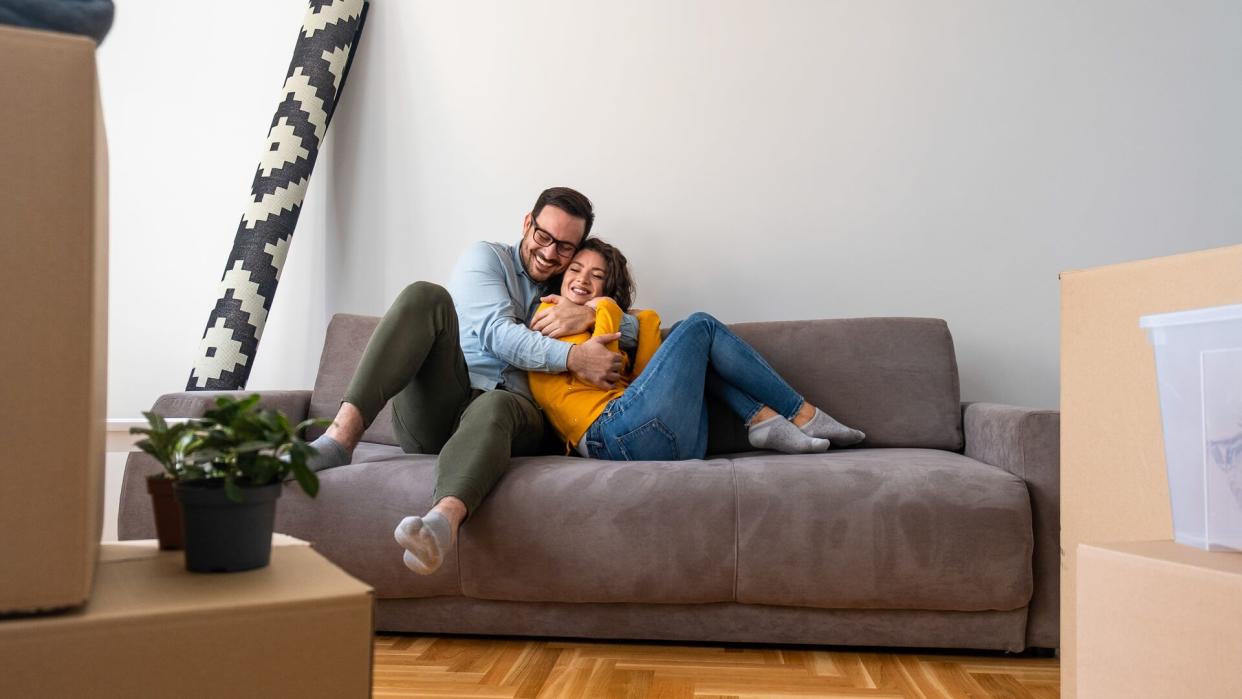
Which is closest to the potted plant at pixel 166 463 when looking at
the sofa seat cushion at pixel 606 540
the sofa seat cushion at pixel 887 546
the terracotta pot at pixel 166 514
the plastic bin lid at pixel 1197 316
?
the terracotta pot at pixel 166 514

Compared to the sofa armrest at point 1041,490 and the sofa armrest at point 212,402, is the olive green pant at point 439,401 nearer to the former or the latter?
the sofa armrest at point 212,402

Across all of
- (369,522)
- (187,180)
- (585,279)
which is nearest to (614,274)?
(585,279)

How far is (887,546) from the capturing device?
1.78 meters

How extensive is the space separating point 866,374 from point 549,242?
91 cm

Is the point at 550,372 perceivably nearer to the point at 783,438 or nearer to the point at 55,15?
the point at 783,438

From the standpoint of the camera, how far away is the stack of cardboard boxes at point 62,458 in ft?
1.91

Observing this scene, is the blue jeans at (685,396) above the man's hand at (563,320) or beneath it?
beneath

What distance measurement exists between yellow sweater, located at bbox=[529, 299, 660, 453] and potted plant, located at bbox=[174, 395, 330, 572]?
1.40m

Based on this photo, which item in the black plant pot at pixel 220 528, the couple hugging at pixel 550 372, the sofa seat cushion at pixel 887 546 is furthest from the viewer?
the couple hugging at pixel 550 372

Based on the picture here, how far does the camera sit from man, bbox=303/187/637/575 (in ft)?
5.86

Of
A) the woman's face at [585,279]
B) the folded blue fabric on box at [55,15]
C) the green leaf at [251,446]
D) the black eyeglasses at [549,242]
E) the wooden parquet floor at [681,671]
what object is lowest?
the wooden parquet floor at [681,671]

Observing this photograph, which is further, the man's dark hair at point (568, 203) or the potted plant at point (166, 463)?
the man's dark hair at point (568, 203)

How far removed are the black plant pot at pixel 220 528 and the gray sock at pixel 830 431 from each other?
169 centimetres

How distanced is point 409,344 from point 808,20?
5.52 ft
